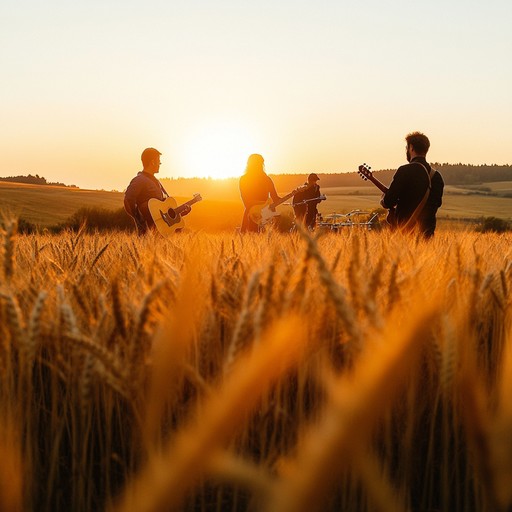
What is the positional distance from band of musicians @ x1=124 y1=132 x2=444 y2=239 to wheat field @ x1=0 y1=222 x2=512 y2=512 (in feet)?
8.63

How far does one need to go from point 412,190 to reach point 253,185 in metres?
2.76

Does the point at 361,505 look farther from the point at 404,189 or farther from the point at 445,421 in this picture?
the point at 404,189

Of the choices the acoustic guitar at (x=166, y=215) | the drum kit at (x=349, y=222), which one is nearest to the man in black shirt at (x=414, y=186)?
the drum kit at (x=349, y=222)

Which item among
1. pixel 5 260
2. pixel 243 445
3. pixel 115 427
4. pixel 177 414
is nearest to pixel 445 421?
pixel 243 445

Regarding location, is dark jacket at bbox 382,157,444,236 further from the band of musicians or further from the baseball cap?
the baseball cap

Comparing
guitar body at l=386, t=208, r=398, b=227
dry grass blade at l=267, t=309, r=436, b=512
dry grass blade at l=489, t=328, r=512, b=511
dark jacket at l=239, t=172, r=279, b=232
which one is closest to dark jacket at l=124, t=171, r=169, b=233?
dark jacket at l=239, t=172, r=279, b=232

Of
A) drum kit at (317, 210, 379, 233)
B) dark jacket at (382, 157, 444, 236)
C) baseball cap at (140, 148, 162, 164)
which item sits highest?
baseball cap at (140, 148, 162, 164)

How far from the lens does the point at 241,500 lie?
927 mm

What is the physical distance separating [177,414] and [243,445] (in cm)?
17

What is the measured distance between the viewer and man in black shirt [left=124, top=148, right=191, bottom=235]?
608cm

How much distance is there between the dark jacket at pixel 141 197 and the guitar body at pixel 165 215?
5cm

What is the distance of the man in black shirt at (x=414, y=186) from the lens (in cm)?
519

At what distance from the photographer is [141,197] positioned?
6195 millimetres

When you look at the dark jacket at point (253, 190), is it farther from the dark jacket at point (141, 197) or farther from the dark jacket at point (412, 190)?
the dark jacket at point (412, 190)
